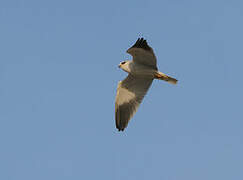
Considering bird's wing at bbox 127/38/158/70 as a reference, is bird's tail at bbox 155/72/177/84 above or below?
below

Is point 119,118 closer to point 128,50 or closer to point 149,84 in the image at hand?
point 149,84

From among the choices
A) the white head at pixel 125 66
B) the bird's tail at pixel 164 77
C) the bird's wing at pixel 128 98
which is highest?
the white head at pixel 125 66

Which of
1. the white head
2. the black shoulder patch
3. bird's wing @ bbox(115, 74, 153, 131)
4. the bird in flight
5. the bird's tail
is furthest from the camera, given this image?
bird's wing @ bbox(115, 74, 153, 131)

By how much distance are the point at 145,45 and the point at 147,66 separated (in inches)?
57.7

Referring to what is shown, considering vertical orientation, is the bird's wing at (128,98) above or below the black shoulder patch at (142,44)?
below

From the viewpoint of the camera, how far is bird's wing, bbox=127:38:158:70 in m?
19.1

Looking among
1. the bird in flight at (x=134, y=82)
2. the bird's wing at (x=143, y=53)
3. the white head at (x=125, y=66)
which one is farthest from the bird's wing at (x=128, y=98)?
the bird's wing at (x=143, y=53)

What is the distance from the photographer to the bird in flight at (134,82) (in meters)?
20.0

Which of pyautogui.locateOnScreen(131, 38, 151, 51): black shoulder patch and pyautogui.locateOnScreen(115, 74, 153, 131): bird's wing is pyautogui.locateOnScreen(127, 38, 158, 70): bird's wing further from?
pyautogui.locateOnScreen(115, 74, 153, 131): bird's wing

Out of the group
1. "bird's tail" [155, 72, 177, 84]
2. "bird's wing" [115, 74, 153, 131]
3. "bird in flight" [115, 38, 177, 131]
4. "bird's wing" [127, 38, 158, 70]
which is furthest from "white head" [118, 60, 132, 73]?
"bird's tail" [155, 72, 177, 84]

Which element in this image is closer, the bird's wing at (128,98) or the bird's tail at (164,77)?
the bird's tail at (164,77)

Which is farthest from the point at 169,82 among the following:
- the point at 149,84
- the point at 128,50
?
the point at 128,50

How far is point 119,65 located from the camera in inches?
832

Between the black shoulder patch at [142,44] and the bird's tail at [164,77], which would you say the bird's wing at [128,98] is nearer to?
the bird's tail at [164,77]
